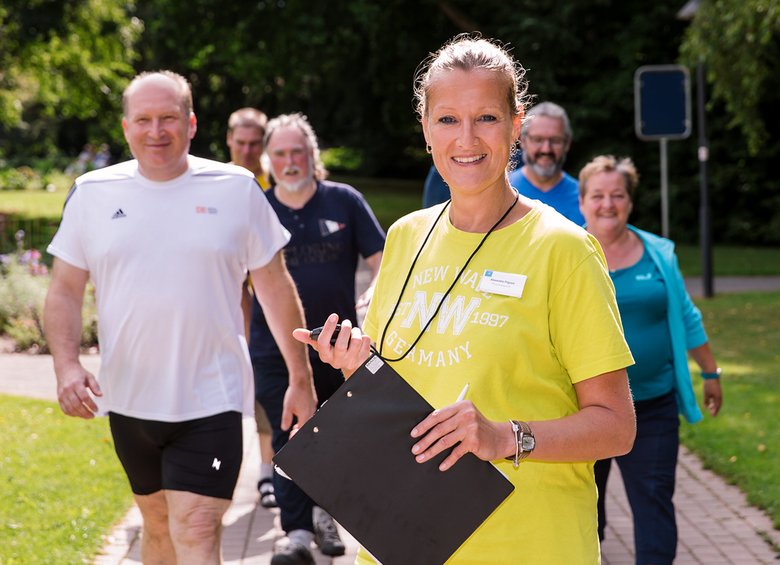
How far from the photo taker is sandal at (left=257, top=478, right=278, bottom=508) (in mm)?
7059

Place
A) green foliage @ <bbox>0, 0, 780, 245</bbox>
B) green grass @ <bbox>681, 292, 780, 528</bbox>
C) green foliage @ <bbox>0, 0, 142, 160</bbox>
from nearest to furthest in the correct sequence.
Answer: green grass @ <bbox>681, 292, 780, 528</bbox>
green foliage @ <bbox>0, 0, 780, 245</bbox>
green foliage @ <bbox>0, 0, 142, 160</bbox>

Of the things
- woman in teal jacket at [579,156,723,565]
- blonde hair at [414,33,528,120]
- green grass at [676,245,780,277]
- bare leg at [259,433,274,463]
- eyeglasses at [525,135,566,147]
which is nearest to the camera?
blonde hair at [414,33,528,120]

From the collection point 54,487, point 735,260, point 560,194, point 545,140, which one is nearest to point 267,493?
point 54,487

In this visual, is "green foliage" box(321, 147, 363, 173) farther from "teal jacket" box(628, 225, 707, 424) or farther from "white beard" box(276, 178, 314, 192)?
"teal jacket" box(628, 225, 707, 424)

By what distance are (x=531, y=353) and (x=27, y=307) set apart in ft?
39.8

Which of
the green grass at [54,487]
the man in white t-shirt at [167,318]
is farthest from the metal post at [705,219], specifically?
the man in white t-shirt at [167,318]

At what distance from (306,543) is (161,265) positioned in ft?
7.07

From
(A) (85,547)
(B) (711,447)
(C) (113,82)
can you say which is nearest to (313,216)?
(A) (85,547)

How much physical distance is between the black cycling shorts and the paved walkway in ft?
5.52

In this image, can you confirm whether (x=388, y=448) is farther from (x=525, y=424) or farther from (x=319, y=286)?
(x=319, y=286)

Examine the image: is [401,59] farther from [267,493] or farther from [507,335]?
[507,335]

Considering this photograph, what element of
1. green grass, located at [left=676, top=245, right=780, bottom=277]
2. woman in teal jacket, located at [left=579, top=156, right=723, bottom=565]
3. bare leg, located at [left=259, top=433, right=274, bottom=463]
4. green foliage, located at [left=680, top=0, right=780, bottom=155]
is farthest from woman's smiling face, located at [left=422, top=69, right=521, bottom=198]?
green grass, located at [left=676, top=245, right=780, bottom=277]

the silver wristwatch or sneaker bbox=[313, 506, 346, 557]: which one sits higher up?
the silver wristwatch

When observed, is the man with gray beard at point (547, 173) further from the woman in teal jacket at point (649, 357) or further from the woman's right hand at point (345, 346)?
the woman's right hand at point (345, 346)
